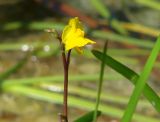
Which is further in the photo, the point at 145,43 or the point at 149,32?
the point at 149,32

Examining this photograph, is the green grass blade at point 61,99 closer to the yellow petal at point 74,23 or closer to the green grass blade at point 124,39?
the green grass blade at point 124,39

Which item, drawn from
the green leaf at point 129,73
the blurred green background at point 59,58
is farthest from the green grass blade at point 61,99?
the green leaf at point 129,73

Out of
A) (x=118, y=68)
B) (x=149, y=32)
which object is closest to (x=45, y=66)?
(x=149, y=32)

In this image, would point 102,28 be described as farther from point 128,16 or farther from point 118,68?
point 118,68

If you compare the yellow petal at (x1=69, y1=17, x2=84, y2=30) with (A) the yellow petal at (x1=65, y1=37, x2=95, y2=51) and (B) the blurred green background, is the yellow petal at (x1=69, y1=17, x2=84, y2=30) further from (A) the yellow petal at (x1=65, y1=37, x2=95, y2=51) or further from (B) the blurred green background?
(B) the blurred green background

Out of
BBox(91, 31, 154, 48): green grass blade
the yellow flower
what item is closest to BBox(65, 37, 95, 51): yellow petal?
the yellow flower
